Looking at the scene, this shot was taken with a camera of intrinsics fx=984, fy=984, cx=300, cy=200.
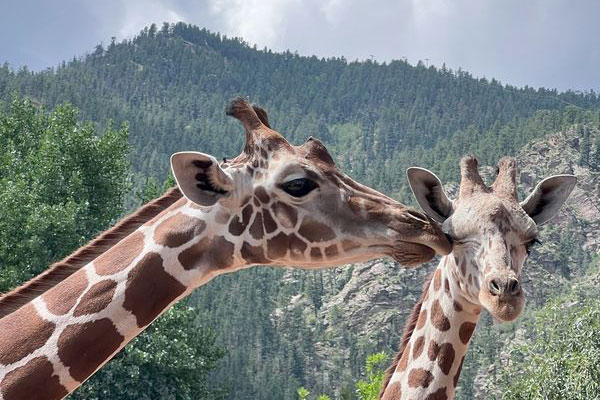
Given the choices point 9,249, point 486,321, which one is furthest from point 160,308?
point 486,321

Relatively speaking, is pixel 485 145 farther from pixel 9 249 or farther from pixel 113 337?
pixel 113 337

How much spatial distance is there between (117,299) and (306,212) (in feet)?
4.18

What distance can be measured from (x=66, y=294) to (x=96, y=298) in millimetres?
198

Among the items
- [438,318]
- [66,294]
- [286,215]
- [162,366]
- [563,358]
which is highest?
[286,215]

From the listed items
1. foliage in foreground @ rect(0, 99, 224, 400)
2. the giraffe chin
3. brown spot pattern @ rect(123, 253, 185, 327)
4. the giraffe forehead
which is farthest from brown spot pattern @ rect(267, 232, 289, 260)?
foliage in foreground @ rect(0, 99, 224, 400)

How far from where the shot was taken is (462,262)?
316 inches

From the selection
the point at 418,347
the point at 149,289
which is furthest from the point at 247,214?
the point at 418,347

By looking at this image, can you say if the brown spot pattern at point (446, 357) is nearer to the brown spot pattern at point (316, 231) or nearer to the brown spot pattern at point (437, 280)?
the brown spot pattern at point (437, 280)

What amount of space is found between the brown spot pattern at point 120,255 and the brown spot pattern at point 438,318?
10.4 ft

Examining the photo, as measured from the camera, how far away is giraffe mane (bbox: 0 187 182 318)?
5992 millimetres

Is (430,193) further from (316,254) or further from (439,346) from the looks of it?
(316,254)

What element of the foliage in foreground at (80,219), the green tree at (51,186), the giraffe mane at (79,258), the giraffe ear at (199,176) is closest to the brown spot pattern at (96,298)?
the giraffe mane at (79,258)

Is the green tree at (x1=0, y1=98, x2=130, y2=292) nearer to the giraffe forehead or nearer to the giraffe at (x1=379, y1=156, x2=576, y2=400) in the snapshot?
the giraffe at (x1=379, y1=156, x2=576, y2=400)

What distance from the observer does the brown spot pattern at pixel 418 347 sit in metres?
8.37
